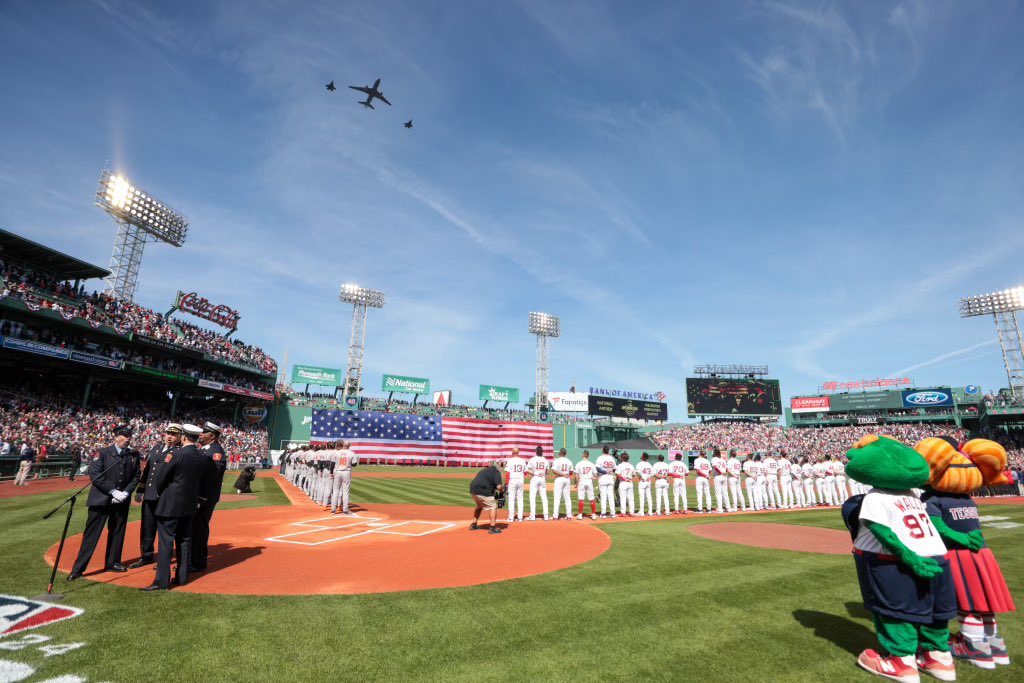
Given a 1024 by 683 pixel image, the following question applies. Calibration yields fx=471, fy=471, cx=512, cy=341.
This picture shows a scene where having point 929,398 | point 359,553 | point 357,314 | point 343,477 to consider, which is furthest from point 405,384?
point 929,398

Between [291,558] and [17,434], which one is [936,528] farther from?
[17,434]

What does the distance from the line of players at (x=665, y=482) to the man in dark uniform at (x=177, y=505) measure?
6.97m

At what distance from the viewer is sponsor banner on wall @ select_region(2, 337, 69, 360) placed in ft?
83.8

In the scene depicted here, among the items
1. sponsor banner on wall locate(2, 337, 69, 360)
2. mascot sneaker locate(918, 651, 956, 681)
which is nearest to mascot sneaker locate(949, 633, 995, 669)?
mascot sneaker locate(918, 651, 956, 681)

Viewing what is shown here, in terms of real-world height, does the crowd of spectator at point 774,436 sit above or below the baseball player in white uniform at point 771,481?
above

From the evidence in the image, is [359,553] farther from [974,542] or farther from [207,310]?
[207,310]

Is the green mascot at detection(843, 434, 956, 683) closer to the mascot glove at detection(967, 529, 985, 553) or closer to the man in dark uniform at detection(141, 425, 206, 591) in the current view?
the mascot glove at detection(967, 529, 985, 553)

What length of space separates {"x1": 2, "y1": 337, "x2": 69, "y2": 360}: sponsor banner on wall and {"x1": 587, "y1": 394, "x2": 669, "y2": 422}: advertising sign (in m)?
50.1

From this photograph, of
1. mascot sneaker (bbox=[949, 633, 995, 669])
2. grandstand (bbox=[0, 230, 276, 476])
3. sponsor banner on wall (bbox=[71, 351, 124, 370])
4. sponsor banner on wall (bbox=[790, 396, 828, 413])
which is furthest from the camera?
sponsor banner on wall (bbox=[790, 396, 828, 413])

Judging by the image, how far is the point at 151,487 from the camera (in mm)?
6969

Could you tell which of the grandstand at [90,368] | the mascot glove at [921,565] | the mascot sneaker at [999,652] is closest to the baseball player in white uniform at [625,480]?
the mascot sneaker at [999,652]

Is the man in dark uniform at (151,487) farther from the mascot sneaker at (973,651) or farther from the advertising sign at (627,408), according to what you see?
the advertising sign at (627,408)

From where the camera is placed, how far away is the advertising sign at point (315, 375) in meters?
51.2

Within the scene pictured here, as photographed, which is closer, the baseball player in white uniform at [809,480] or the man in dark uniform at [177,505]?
the man in dark uniform at [177,505]
